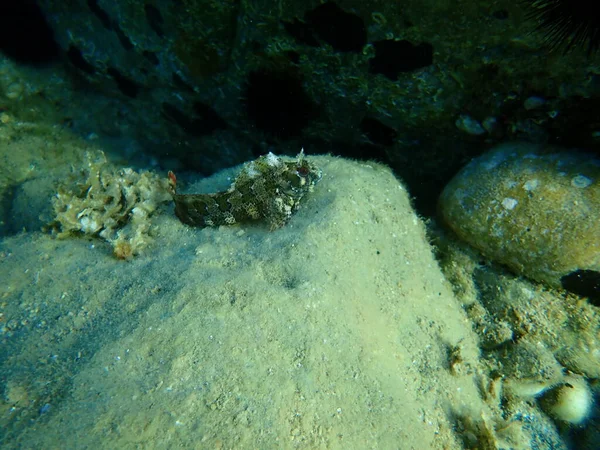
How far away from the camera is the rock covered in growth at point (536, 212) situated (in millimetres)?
3455

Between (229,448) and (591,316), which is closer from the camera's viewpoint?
(229,448)

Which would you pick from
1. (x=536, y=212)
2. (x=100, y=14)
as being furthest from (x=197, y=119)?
(x=536, y=212)

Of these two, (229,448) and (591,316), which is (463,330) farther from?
(229,448)

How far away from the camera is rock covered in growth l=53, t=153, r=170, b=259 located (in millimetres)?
4336

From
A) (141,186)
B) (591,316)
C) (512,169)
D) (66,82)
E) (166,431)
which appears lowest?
(66,82)

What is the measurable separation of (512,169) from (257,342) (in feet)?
11.0

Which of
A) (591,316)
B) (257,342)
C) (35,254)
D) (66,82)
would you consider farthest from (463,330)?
(66,82)

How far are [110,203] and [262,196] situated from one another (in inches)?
85.4

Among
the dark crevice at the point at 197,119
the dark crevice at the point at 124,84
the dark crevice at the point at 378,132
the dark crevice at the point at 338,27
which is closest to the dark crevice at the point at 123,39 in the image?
the dark crevice at the point at 124,84

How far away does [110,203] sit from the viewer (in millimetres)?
4590

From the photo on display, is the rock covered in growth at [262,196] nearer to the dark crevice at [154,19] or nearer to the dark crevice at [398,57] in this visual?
the dark crevice at [398,57]

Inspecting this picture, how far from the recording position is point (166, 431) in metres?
2.21

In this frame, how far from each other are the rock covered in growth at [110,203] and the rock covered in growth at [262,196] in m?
0.62

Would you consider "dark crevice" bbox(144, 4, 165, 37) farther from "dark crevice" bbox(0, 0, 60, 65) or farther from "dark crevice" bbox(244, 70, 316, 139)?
"dark crevice" bbox(0, 0, 60, 65)
